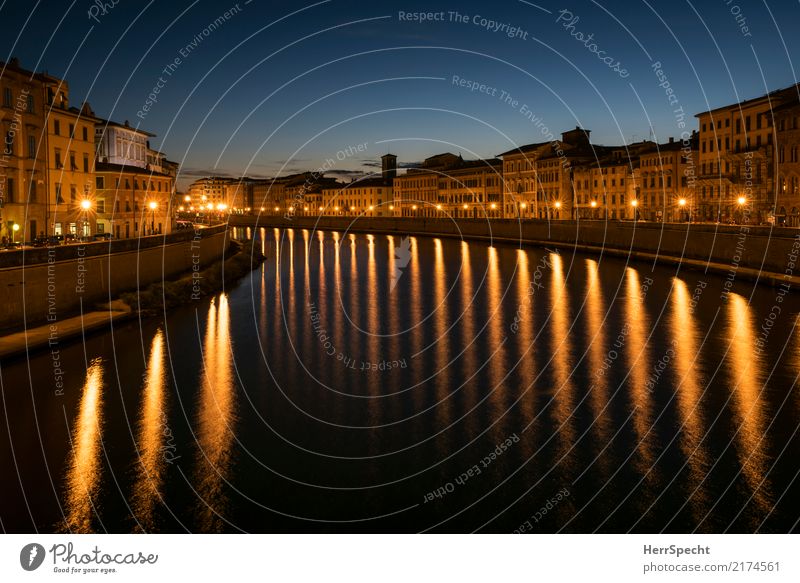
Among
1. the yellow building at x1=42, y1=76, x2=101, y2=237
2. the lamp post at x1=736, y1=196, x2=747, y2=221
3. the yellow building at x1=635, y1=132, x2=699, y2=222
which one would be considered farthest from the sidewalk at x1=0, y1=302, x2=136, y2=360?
the yellow building at x1=635, y1=132, x2=699, y2=222

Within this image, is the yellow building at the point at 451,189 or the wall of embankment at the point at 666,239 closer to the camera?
the wall of embankment at the point at 666,239

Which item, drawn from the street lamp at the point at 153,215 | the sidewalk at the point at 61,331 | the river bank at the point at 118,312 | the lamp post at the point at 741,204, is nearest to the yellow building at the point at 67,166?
the river bank at the point at 118,312

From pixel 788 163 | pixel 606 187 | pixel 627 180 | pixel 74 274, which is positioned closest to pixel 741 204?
pixel 788 163

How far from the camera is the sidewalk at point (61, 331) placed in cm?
2417

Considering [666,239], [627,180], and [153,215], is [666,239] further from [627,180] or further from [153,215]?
[153,215]

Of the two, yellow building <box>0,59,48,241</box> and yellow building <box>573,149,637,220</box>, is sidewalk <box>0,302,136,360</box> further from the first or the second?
yellow building <box>573,149,637,220</box>

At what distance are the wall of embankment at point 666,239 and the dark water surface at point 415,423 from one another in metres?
8.15

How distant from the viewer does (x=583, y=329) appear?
3222cm

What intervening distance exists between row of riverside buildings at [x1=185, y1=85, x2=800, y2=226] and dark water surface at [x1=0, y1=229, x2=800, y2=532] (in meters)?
24.1

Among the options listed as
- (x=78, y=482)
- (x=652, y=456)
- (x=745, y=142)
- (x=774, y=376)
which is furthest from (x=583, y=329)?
(x=745, y=142)

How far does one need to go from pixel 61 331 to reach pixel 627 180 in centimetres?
7005

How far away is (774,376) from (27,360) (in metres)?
22.4

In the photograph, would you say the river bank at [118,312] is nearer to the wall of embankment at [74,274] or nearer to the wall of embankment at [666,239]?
the wall of embankment at [74,274]

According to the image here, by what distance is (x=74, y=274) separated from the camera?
30797 millimetres
